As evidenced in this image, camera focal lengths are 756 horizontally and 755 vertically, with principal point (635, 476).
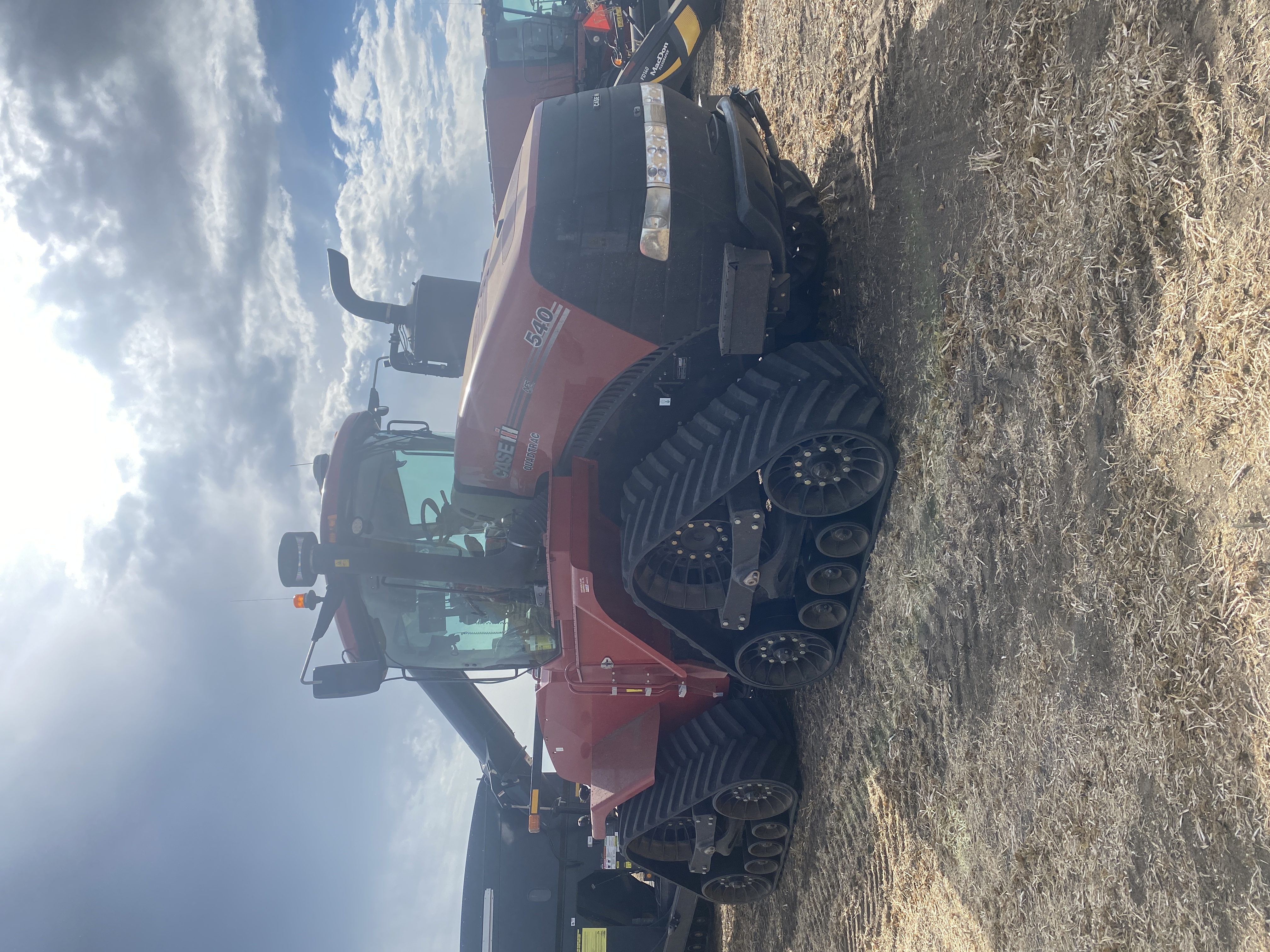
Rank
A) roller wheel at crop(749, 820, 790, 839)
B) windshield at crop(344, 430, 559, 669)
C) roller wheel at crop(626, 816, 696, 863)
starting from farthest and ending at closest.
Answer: roller wheel at crop(626, 816, 696, 863), roller wheel at crop(749, 820, 790, 839), windshield at crop(344, 430, 559, 669)

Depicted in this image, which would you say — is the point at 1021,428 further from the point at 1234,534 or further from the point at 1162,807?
the point at 1162,807

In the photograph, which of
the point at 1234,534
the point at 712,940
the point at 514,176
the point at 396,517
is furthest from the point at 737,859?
the point at 514,176

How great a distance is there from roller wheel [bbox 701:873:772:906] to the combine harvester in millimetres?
29

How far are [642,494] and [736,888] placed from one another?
137 inches

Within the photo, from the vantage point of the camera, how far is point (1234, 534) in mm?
2053

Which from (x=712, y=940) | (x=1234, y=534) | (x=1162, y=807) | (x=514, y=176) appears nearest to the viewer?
(x=1234, y=534)

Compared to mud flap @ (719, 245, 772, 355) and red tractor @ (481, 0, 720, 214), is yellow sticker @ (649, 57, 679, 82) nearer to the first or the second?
red tractor @ (481, 0, 720, 214)

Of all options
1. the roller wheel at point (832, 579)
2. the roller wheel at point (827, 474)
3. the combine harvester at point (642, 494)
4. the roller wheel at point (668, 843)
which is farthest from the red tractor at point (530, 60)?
the roller wheel at point (668, 843)

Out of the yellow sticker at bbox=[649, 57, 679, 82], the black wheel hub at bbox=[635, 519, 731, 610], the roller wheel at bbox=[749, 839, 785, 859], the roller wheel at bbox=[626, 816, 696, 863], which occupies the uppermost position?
the yellow sticker at bbox=[649, 57, 679, 82]

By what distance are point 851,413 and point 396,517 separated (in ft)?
9.37

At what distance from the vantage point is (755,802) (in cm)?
513

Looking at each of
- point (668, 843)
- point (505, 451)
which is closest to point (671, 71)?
point (505, 451)

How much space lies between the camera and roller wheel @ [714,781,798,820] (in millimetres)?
5055

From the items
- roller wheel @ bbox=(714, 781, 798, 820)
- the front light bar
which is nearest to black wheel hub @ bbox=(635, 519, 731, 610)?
roller wheel @ bbox=(714, 781, 798, 820)
